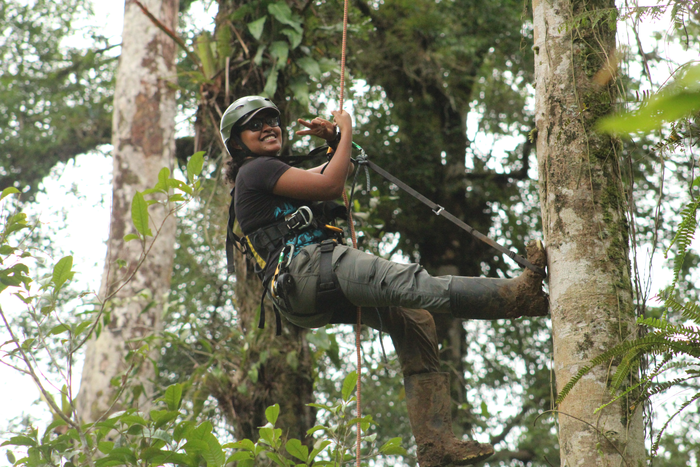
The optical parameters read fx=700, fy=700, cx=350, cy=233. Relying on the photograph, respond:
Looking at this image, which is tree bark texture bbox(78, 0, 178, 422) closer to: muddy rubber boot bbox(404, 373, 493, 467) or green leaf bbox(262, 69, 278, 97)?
green leaf bbox(262, 69, 278, 97)

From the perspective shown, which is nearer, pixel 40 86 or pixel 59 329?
pixel 59 329

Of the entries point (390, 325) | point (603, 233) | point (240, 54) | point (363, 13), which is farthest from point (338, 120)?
point (363, 13)

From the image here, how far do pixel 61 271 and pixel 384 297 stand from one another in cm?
147

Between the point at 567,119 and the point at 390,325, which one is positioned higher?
the point at 567,119

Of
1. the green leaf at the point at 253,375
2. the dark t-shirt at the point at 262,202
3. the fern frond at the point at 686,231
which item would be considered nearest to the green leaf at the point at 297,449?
the dark t-shirt at the point at 262,202

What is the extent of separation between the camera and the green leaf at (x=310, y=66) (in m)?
5.55

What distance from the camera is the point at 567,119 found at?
274 centimetres

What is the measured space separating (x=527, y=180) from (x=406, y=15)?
2952 millimetres

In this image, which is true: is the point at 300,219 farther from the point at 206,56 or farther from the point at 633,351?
the point at 206,56

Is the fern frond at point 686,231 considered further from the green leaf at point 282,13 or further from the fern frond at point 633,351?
the green leaf at point 282,13

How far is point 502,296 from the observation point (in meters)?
2.78

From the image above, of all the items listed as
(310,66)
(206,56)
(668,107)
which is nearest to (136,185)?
(206,56)

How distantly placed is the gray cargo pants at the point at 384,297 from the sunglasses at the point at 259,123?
2.43 feet

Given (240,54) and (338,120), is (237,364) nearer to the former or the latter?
(240,54)
